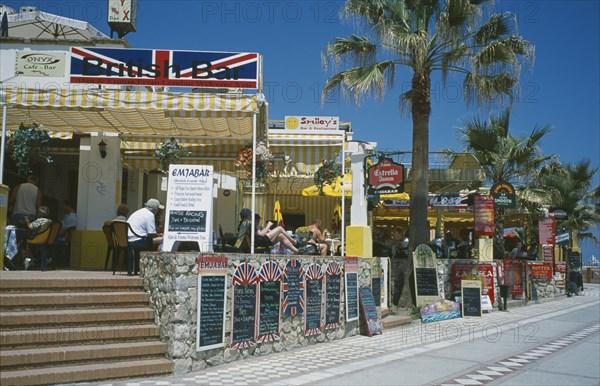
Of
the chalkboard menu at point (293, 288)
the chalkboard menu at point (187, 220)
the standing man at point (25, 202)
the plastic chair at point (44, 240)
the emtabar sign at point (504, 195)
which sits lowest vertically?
the chalkboard menu at point (293, 288)

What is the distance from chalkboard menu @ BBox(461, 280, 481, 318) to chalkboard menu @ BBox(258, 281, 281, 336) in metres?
8.10

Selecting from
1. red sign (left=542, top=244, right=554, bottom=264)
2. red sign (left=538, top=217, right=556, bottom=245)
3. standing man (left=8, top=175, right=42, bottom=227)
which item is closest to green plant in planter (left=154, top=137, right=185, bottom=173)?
standing man (left=8, top=175, right=42, bottom=227)

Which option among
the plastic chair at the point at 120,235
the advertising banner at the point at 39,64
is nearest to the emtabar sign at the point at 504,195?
the plastic chair at the point at 120,235

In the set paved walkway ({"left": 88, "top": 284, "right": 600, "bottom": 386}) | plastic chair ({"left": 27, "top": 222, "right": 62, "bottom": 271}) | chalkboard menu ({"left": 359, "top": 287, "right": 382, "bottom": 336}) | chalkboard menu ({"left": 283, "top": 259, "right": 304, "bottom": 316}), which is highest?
plastic chair ({"left": 27, "top": 222, "right": 62, "bottom": 271})

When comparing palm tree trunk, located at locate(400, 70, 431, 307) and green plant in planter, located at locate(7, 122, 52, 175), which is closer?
green plant in planter, located at locate(7, 122, 52, 175)

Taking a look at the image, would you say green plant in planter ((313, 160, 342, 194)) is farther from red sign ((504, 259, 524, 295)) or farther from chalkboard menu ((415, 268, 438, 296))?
red sign ((504, 259, 524, 295))

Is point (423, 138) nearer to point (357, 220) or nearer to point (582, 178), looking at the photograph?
point (357, 220)

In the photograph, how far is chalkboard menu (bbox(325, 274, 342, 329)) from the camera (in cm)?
1129

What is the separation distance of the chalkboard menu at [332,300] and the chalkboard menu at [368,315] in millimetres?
921

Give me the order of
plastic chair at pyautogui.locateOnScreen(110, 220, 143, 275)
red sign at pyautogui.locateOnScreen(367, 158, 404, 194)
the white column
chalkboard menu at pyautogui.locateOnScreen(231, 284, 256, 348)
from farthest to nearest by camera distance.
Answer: red sign at pyautogui.locateOnScreen(367, 158, 404, 194), the white column, plastic chair at pyautogui.locateOnScreen(110, 220, 143, 275), chalkboard menu at pyautogui.locateOnScreen(231, 284, 256, 348)

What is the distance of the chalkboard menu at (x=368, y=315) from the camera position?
1235cm

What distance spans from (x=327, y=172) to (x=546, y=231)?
14.1m

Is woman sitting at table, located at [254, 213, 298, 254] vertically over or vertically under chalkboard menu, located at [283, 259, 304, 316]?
over

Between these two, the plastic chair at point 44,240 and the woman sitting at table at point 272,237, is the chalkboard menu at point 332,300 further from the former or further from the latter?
the plastic chair at point 44,240
